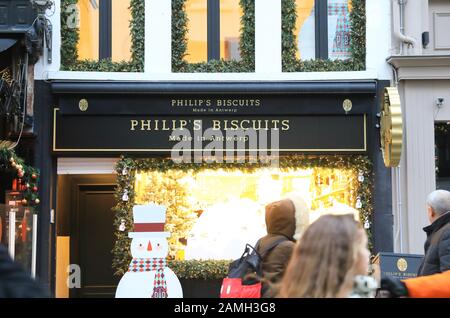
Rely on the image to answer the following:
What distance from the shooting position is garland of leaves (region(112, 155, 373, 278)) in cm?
1235

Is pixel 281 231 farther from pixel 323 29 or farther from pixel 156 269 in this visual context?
pixel 323 29

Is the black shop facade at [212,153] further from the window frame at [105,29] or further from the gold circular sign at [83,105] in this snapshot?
the window frame at [105,29]

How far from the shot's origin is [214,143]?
12602 millimetres

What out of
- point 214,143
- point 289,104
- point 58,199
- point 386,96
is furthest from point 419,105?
point 58,199

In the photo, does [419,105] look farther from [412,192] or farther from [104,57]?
[104,57]

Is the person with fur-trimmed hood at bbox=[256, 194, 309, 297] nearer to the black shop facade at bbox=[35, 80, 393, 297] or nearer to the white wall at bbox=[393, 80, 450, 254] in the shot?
the black shop facade at bbox=[35, 80, 393, 297]

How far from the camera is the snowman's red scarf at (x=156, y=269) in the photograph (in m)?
10.3

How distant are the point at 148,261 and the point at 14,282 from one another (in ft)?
25.8

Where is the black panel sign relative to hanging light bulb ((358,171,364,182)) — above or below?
above

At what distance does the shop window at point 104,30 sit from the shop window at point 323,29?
300 centimetres

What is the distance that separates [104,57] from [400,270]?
640 cm

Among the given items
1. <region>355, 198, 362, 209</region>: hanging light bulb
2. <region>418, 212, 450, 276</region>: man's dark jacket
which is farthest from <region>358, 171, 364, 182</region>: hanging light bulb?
<region>418, 212, 450, 276</region>: man's dark jacket

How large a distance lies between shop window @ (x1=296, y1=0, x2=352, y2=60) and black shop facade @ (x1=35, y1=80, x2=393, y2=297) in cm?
77

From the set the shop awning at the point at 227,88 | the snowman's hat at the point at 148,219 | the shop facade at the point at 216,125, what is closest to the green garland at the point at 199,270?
the shop facade at the point at 216,125
